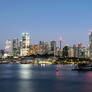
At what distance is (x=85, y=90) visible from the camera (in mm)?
46250

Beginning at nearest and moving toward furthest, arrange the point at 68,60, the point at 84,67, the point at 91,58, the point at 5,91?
the point at 5,91
the point at 84,67
the point at 91,58
the point at 68,60

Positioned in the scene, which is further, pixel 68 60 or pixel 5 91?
pixel 68 60

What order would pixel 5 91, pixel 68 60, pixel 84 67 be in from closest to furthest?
pixel 5 91, pixel 84 67, pixel 68 60

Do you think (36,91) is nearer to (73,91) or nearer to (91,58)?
(73,91)

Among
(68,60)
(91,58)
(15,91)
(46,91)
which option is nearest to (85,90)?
(46,91)

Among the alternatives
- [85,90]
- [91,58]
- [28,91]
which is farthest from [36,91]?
[91,58]

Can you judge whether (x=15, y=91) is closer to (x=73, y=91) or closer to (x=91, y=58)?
(x=73, y=91)

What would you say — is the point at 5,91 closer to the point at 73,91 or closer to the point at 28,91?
the point at 28,91

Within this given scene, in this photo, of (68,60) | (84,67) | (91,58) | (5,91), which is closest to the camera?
(5,91)

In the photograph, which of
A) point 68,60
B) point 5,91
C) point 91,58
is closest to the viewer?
point 5,91

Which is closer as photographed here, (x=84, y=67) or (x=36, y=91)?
(x=36, y=91)

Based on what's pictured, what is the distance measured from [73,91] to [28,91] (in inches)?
268

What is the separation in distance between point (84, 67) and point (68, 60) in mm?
91967

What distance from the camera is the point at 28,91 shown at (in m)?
45.0
